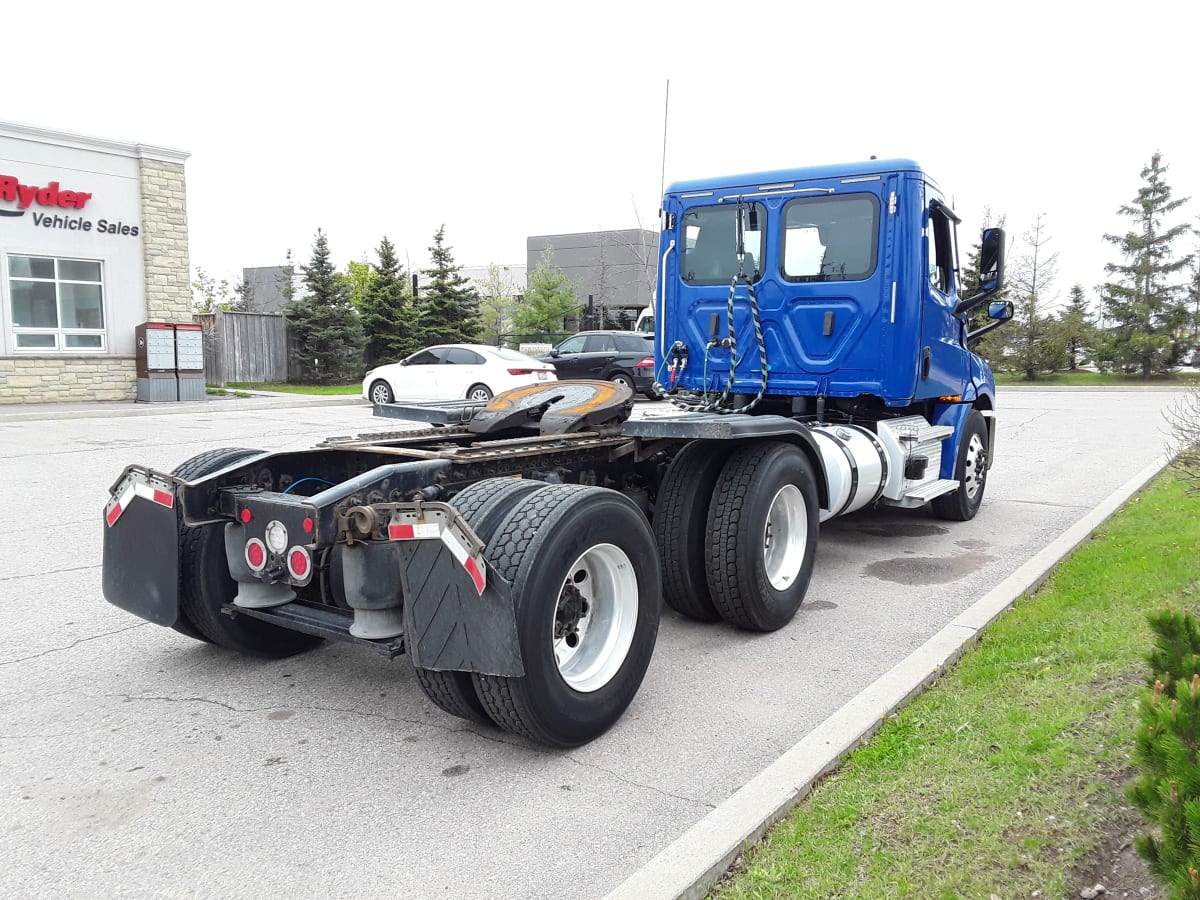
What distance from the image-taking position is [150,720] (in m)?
4.05

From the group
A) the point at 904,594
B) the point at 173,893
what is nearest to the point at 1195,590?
the point at 904,594

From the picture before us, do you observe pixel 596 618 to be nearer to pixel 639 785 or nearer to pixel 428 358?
pixel 639 785

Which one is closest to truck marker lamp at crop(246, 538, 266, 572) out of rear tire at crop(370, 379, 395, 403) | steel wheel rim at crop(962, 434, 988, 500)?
steel wheel rim at crop(962, 434, 988, 500)

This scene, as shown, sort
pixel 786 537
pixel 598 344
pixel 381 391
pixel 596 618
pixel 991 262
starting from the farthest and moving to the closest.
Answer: pixel 598 344
pixel 381 391
pixel 991 262
pixel 786 537
pixel 596 618

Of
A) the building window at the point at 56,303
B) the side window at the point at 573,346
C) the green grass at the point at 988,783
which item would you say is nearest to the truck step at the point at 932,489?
the green grass at the point at 988,783

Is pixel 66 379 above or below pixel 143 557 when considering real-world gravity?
above

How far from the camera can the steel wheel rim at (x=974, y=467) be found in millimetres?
8266

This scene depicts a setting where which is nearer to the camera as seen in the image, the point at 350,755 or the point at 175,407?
the point at 350,755

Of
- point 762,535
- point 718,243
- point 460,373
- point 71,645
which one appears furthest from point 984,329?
point 460,373

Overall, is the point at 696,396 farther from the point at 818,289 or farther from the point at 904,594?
the point at 904,594

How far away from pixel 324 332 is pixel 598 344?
37.3 ft

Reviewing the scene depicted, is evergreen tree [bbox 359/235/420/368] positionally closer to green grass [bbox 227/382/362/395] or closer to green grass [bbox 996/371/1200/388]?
green grass [bbox 227/382/362/395]

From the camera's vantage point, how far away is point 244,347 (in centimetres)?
2894

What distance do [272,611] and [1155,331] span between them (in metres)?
39.5
